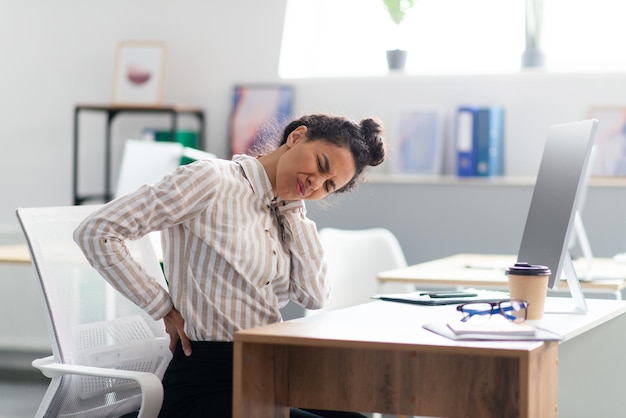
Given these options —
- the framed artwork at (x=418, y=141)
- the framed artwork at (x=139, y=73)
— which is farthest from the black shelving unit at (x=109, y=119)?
the framed artwork at (x=418, y=141)

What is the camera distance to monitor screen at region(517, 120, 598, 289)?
6.95 ft

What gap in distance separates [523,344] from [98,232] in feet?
2.65

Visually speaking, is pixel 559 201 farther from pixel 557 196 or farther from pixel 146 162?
pixel 146 162

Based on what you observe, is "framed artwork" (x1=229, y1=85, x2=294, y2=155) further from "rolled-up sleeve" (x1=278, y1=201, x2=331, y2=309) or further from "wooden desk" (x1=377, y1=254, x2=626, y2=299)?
"rolled-up sleeve" (x1=278, y1=201, x2=331, y2=309)

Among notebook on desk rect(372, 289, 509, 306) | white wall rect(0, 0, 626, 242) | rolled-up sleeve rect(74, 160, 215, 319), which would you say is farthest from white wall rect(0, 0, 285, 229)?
rolled-up sleeve rect(74, 160, 215, 319)

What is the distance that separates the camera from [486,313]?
5.79 feet

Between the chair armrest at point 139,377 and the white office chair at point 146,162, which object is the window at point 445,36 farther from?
the chair armrest at point 139,377

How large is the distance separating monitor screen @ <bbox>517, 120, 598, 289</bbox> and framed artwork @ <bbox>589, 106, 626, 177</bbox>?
2.15 metres

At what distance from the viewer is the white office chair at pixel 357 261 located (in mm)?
3787

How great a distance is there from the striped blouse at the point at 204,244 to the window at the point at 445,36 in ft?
10.1

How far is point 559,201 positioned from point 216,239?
2.63 ft

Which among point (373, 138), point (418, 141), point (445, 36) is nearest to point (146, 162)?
point (418, 141)

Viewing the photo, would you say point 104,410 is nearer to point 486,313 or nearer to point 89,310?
point 89,310

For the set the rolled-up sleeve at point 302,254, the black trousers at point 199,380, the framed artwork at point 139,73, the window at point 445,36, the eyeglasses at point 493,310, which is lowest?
the black trousers at point 199,380
